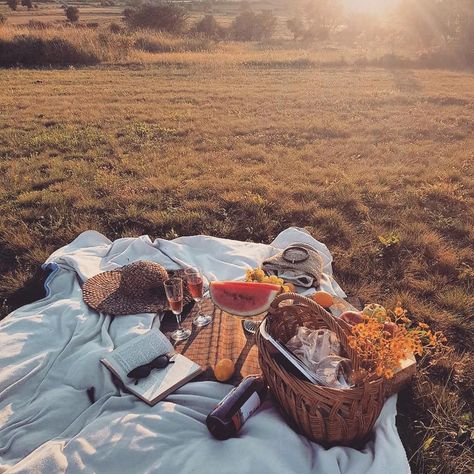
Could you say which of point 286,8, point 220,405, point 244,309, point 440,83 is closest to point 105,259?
point 244,309

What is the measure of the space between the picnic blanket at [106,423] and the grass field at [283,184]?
2.39ft

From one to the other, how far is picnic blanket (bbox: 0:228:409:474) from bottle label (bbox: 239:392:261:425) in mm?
56

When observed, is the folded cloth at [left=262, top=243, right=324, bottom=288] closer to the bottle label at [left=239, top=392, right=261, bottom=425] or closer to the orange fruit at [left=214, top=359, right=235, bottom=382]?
the orange fruit at [left=214, top=359, right=235, bottom=382]

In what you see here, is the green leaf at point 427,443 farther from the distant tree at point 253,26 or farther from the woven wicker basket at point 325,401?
the distant tree at point 253,26

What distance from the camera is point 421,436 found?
311 cm

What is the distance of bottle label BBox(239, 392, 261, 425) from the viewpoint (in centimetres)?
268

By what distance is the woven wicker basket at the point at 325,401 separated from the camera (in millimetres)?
2379

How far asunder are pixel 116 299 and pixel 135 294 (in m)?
0.18

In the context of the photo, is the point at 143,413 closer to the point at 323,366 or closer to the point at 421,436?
the point at 323,366

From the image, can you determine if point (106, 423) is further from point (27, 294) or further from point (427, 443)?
point (27, 294)

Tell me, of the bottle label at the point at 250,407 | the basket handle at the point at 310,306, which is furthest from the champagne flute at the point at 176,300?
the bottle label at the point at 250,407

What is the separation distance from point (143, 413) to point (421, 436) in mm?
1909

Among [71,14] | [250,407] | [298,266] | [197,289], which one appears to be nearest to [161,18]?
[71,14]

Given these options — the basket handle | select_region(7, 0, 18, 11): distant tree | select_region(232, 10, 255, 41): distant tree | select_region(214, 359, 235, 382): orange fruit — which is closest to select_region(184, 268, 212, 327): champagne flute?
select_region(214, 359, 235, 382): orange fruit
